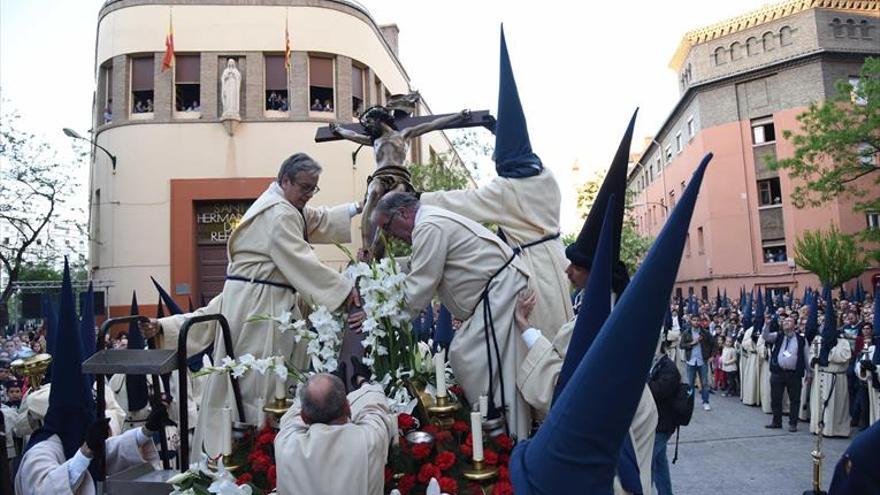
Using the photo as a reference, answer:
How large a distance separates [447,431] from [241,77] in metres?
20.4

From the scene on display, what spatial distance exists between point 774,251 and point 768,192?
313 cm

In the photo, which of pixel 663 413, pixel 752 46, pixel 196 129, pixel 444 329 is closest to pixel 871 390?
pixel 663 413

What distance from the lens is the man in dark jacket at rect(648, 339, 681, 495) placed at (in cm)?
647

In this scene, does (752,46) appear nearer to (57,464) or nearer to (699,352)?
(699,352)

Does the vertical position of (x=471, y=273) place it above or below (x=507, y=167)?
below

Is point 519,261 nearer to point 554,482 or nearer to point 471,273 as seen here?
point 471,273

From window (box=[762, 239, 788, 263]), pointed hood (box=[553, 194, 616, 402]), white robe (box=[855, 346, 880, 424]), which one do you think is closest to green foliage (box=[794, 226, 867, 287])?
window (box=[762, 239, 788, 263])

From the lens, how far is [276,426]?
145 inches

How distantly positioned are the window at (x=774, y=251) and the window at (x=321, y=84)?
2387 centimetres

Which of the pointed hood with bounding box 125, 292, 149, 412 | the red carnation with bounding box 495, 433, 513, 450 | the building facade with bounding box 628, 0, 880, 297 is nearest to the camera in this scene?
the red carnation with bounding box 495, 433, 513, 450

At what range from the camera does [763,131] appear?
1378 inches

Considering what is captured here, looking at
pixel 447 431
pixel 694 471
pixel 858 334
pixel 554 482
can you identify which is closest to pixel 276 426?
pixel 447 431

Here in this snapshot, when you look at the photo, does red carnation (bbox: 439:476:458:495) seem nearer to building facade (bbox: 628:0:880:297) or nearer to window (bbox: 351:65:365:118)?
window (bbox: 351:65:365:118)

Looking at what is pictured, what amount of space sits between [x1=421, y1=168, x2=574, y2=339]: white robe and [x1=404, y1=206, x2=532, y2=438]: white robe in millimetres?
574
